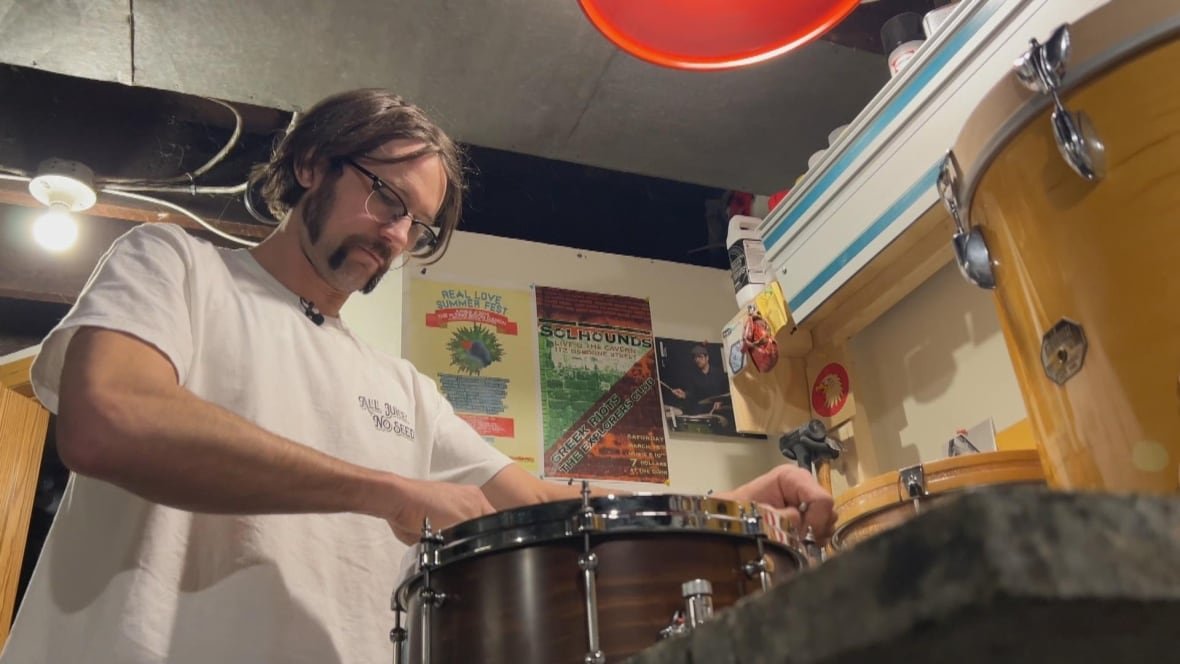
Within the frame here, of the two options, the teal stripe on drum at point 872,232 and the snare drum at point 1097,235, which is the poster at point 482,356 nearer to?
the teal stripe on drum at point 872,232

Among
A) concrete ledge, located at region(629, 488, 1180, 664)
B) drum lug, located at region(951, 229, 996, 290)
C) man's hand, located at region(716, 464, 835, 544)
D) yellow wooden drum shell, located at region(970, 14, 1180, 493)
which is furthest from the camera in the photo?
man's hand, located at region(716, 464, 835, 544)

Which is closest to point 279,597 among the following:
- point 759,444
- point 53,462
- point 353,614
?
point 353,614

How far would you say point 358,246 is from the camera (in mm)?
1585

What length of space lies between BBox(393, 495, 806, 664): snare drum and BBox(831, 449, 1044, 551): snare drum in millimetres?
483

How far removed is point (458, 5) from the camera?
6.81ft

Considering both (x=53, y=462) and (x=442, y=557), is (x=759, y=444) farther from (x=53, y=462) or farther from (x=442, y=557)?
(x=53, y=462)

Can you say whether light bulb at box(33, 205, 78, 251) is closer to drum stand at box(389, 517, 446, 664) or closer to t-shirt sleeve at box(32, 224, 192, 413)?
t-shirt sleeve at box(32, 224, 192, 413)

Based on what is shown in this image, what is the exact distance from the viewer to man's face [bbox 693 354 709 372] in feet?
9.15

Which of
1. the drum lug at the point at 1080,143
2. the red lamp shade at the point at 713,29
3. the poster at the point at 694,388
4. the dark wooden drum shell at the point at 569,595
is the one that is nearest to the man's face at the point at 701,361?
the poster at the point at 694,388

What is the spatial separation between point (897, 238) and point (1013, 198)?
3.13 ft

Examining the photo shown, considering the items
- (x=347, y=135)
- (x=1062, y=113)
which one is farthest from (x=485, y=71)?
(x=1062, y=113)

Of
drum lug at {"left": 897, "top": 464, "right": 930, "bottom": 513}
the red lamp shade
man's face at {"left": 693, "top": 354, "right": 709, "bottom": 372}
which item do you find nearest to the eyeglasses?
the red lamp shade

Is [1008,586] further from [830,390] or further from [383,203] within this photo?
[830,390]

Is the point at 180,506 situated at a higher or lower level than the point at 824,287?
lower
